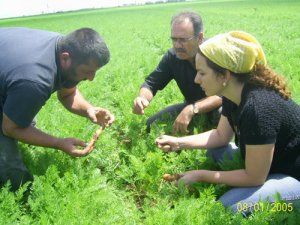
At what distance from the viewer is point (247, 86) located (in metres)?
3.32

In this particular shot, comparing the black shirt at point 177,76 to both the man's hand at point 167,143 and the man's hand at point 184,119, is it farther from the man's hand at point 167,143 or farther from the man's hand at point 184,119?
the man's hand at point 167,143

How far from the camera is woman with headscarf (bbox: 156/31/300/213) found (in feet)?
10.4

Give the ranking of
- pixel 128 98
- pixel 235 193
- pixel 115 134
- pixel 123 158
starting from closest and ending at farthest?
pixel 235 193 → pixel 123 158 → pixel 115 134 → pixel 128 98

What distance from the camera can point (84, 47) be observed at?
364cm

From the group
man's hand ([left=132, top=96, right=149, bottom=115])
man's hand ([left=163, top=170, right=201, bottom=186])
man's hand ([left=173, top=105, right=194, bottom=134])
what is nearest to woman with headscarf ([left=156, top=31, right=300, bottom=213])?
man's hand ([left=163, top=170, right=201, bottom=186])

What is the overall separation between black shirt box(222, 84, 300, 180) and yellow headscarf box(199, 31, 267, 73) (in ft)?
0.72

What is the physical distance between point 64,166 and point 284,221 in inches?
85.4

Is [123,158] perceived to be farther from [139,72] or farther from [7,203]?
[139,72]

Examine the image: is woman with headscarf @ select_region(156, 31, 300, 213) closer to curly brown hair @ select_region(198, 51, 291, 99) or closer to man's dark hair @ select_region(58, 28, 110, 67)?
curly brown hair @ select_region(198, 51, 291, 99)

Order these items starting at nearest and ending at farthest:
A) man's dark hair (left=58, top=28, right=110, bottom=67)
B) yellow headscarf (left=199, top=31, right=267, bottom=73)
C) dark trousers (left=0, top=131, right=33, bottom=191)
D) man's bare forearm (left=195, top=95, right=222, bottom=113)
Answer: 1. yellow headscarf (left=199, top=31, right=267, bottom=73)
2. man's dark hair (left=58, top=28, right=110, bottom=67)
3. dark trousers (left=0, top=131, right=33, bottom=191)
4. man's bare forearm (left=195, top=95, right=222, bottom=113)

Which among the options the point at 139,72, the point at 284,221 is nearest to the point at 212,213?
the point at 284,221

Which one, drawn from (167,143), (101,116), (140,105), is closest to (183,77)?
(140,105)

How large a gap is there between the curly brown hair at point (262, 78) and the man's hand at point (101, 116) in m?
1.58

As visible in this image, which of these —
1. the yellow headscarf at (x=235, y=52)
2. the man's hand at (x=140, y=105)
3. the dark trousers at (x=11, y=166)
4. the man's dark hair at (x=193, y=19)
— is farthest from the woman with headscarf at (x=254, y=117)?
the dark trousers at (x=11, y=166)
